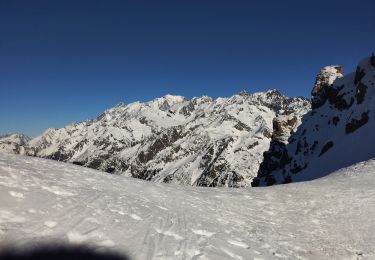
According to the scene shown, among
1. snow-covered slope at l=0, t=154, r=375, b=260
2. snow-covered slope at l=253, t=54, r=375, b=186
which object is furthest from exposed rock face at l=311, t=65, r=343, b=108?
snow-covered slope at l=0, t=154, r=375, b=260

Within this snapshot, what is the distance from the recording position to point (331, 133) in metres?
80.4

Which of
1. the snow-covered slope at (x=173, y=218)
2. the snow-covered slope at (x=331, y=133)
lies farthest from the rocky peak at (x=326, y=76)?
the snow-covered slope at (x=173, y=218)

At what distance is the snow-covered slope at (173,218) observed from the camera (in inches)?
385

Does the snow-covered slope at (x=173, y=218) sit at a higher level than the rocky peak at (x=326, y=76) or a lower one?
lower

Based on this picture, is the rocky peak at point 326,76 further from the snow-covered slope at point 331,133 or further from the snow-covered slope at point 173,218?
the snow-covered slope at point 173,218

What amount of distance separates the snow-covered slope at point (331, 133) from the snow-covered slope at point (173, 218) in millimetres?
33307

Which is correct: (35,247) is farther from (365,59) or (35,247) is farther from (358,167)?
(365,59)

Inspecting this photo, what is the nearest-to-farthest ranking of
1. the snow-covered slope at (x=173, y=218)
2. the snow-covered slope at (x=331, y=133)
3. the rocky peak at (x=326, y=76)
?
the snow-covered slope at (x=173, y=218) → the snow-covered slope at (x=331, y=133) → the rocky peak at (x=326, y=76)

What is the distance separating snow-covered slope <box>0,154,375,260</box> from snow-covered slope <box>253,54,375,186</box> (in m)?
33.3

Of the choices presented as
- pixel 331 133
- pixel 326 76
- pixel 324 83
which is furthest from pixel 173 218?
pixel 326 76

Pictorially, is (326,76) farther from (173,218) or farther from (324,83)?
(173,218)

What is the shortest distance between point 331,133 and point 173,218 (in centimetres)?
7476

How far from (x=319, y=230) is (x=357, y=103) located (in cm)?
6949

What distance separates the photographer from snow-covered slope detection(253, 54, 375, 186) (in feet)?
193
